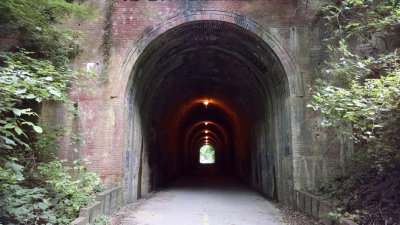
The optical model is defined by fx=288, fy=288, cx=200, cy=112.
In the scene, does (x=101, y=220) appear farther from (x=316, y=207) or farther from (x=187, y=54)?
(x=187, y=54)

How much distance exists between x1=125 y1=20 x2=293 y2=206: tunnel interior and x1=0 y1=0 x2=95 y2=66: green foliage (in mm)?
2188

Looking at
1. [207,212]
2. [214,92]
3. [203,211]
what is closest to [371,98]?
[207,212]

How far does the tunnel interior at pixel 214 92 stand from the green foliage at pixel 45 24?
2.19 meters

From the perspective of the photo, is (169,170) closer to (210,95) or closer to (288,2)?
(210,95)

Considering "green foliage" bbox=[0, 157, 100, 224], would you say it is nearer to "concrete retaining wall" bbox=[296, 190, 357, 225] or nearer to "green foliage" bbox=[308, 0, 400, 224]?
"concrete retaining wall" bbox=[296, 190, 357, 225]

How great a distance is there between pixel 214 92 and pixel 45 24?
9.59 meters

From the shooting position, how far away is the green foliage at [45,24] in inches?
295

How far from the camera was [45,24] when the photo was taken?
8.41 m

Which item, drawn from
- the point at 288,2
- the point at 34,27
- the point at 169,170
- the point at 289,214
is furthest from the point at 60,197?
the point at 169,170

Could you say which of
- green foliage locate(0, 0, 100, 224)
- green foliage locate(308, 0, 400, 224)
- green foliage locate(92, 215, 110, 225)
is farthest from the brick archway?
green foliage locate(92, 215, 110, 225)

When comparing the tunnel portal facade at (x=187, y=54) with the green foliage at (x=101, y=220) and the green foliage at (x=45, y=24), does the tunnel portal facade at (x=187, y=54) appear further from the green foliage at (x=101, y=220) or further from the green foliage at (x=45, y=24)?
the green foliage at (x=101, y=220)

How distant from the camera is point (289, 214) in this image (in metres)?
7.68

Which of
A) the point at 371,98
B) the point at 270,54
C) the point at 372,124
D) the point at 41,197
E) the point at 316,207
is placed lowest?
the point at 316,207

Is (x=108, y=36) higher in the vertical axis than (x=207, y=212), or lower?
higher
